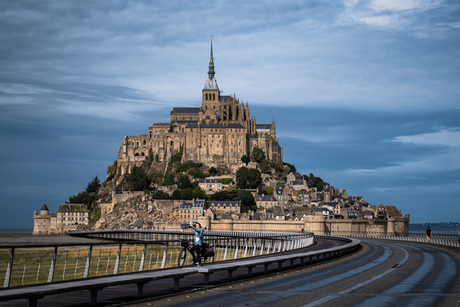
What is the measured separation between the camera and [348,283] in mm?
21016

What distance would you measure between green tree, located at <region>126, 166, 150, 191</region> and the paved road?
443 feet

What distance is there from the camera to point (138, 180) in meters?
160

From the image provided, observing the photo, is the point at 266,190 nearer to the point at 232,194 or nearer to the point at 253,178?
the point at 253,178

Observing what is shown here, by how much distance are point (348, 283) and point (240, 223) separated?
358 feet

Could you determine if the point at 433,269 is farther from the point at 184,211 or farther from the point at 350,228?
the point at 184,211

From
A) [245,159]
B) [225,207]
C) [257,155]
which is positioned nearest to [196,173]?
[245,159]

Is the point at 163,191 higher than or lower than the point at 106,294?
higher

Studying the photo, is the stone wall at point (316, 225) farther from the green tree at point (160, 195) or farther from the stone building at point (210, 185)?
the green tree at point (160, 195)

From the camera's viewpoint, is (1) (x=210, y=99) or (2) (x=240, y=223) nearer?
(2) (x=240, y=223)

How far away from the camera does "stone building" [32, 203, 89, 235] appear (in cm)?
16562

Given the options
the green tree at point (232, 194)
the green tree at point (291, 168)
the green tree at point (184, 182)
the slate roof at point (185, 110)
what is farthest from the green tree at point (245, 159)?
the slate roof at point (185, 110)

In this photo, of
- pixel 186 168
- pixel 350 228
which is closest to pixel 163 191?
pixel 186 168

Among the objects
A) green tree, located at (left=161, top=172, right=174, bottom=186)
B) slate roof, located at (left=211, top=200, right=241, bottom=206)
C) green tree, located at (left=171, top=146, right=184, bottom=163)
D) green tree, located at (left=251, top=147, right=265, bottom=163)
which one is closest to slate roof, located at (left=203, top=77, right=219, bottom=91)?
green tree, located at (left=171, top=146, right=184, bottom=163)

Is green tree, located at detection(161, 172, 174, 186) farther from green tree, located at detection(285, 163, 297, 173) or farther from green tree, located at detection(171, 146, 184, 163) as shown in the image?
green tree, located at detection(285, 163, 297, 173)
